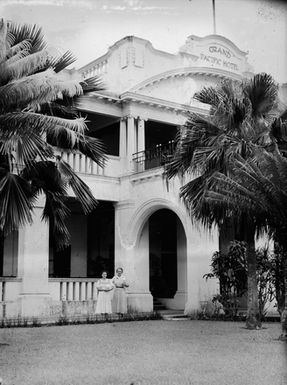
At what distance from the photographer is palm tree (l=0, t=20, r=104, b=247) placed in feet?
34.0

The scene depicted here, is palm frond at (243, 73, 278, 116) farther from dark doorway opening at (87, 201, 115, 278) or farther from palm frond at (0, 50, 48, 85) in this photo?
dark doorway opening at (87, 201, 115, 278)

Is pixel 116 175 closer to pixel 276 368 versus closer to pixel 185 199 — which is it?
pixel 185 199

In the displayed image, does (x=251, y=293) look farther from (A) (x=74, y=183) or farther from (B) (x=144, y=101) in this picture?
(B) (x=144, y=101)

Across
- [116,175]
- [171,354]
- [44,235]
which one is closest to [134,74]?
[116,175]

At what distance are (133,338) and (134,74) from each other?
36.0 feet

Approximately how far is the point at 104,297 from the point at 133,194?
13.3 feet

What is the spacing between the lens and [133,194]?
66.7ft

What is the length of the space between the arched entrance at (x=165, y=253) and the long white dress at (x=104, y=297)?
477cm

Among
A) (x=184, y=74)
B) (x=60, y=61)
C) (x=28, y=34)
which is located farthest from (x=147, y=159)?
(x=28, y=34)

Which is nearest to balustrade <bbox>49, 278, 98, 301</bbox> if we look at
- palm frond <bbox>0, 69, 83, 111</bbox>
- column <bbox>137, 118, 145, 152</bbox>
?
column <bbox>137, 118, 145, 152</bbox>

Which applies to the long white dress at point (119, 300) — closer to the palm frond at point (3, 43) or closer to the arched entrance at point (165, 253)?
the arched entrance at point (165, 253)

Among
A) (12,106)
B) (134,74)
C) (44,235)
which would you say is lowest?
(44,235)

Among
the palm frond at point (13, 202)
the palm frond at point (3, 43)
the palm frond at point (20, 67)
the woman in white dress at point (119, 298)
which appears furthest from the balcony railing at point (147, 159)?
the palm frond at point (3, 43)

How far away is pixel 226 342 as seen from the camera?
1165cm
